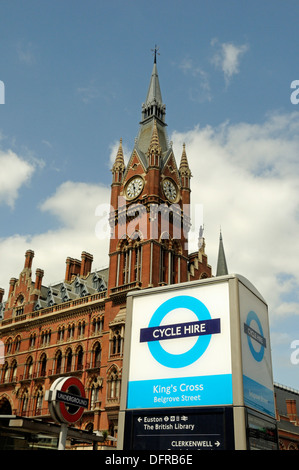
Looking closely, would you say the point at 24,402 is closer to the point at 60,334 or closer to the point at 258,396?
the point at 60,334

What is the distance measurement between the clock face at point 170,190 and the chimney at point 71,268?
66.0 ft

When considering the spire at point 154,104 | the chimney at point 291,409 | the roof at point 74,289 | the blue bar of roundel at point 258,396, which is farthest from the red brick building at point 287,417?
the blue bar of roundel at point 258,396

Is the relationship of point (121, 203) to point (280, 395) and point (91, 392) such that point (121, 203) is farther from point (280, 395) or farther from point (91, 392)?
point (280, 395)

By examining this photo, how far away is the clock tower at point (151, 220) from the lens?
4912 cm

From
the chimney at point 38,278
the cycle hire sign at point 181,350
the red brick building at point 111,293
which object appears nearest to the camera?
the cycle hire sign at point 181,350

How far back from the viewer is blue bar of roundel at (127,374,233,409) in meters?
14.3

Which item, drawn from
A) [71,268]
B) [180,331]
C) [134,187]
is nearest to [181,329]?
[180,331]

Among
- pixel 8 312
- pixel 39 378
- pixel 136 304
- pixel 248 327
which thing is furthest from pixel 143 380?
pixel 8 312

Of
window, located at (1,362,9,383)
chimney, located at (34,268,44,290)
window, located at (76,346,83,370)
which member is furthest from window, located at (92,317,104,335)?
window, located at (1,362,9,383)

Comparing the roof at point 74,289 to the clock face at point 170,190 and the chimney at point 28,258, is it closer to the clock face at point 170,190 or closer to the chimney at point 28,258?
the chimney at point 28,258

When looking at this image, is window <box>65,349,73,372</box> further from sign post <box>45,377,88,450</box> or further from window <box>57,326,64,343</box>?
sign post <box>45,377,88,450</box>

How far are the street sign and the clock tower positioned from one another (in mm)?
31653

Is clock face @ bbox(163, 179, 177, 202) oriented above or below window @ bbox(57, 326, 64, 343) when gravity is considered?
above
